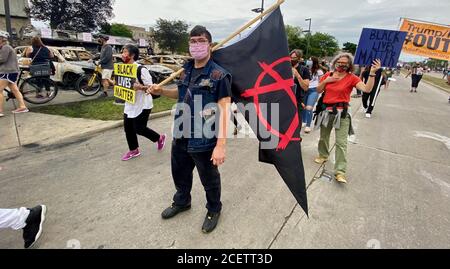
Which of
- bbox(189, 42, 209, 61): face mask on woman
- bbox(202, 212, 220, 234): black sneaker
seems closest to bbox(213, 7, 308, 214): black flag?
bbox(189, 42, 209, 61): face mask on woman

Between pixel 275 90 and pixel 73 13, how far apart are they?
2248 inches

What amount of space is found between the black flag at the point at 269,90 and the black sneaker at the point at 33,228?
215 cm

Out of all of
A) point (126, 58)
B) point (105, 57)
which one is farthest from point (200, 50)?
point (105, 57)

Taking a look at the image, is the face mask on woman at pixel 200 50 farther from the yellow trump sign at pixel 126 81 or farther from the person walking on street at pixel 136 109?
the yellow trump sign at pixel 126 81

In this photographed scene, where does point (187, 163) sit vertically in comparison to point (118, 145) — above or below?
above

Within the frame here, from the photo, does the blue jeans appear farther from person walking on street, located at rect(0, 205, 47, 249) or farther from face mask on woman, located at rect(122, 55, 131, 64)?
person walking on street, located at rect(0, 205, 47, 249)

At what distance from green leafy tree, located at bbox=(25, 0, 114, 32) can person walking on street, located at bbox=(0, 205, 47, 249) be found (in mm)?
53217

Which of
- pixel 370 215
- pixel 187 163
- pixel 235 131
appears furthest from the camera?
pixel 235 131

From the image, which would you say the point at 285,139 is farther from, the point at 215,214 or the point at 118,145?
the point at 118,145

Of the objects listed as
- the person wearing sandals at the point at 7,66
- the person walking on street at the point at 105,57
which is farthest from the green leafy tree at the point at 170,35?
the person wearing sandals at the point at 7,66

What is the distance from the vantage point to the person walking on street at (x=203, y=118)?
2139 millimetres
